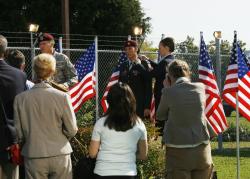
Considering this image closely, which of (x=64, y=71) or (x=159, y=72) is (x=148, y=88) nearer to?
(x=159, y=72)

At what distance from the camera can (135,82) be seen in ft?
32.0

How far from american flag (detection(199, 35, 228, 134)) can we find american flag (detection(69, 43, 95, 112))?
249cm

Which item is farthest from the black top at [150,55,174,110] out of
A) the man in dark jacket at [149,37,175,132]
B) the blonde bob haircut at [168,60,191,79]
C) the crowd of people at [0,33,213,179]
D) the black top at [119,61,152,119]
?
the blonde bob haircut at [168,60,191,79]

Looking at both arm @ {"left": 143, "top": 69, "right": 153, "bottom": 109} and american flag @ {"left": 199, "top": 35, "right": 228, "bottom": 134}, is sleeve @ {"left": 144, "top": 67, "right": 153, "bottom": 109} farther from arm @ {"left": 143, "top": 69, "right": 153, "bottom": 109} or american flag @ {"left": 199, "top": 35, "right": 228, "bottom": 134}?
american flag @ {"left": 199, "top": 35, "right": 228, "bottom": 134}

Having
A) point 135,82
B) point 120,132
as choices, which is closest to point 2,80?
point 120,132

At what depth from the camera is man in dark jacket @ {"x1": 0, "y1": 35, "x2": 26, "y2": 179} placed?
6426mm

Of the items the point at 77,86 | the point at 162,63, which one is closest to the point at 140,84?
the point at 162,63

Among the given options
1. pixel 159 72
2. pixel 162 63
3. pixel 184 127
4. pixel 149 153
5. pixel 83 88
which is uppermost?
pixel 162 63

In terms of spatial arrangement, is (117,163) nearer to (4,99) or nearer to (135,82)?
(4,99)

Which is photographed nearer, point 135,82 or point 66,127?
point 66,127

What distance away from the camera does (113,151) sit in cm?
587

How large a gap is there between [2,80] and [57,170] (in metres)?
1.06

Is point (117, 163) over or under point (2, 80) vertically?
under

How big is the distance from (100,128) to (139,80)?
3.93 meters
